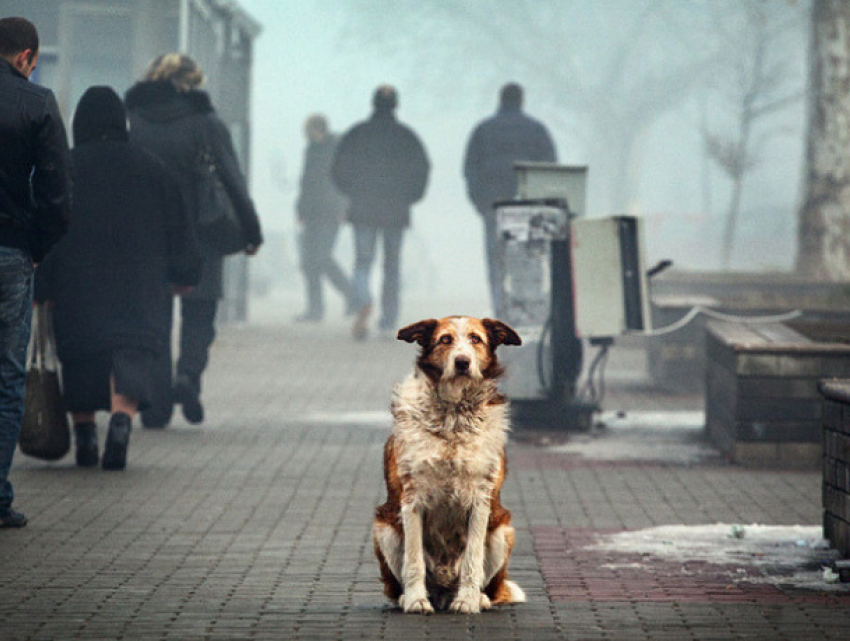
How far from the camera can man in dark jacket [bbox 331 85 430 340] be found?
19188mm

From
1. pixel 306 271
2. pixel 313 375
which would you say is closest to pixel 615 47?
pixel 306 271

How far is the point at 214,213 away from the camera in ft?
36.6

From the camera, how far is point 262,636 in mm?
5496

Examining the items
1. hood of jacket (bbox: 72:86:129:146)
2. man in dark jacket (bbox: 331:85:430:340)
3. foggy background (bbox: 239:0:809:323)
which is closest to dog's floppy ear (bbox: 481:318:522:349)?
hood of jacket (bbox: 72:86:129:146)

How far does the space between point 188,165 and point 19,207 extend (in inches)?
145

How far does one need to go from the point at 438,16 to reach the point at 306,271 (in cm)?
2831

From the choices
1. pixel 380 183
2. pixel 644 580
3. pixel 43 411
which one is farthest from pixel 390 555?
pixel 380 183

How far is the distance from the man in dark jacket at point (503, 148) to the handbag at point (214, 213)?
6341 millimetres

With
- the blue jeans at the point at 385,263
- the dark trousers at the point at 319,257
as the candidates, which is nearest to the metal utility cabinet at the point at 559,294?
the blue jeans at the point at 385,263

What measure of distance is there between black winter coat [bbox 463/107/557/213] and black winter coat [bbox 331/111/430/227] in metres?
1.35

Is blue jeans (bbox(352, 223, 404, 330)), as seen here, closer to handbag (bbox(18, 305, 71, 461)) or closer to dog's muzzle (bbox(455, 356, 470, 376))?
handbag (bbox(18, 305, 71, 461))

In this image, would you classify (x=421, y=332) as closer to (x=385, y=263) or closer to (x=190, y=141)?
(x=190, y=141)

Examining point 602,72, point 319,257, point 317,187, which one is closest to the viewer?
point 317,187

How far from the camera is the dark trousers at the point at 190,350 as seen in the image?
11.3 meters
